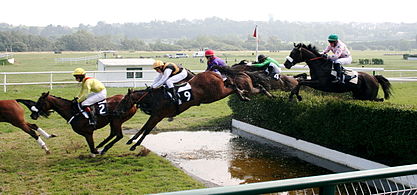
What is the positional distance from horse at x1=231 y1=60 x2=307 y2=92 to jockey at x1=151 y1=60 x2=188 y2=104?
151cm

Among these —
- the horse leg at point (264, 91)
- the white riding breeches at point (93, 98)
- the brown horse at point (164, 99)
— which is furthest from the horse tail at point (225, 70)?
the white riding breeches at point (93, 98)

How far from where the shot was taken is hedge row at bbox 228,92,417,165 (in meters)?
7.37

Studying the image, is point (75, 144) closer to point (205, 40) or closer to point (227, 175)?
point (227, 175)

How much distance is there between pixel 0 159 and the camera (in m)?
8.70

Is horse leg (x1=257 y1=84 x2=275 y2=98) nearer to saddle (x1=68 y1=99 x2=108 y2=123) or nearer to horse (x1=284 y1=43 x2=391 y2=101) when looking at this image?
horse (x1=284 y1=43 x2=391 y2=101)

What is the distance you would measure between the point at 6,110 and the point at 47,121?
4474 mm

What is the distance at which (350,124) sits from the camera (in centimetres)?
836

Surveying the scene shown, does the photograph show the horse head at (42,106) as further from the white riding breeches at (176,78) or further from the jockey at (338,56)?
the jockey at (338,56)

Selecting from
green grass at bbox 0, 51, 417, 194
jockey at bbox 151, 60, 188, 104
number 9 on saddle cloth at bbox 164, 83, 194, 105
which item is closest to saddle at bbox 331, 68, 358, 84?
number 9 on saddle cloth at bbox 164, 83, 194, 105

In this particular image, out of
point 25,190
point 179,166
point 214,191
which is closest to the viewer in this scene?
point 214,191

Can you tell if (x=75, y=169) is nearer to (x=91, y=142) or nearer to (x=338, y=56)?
(x=91, y=142)

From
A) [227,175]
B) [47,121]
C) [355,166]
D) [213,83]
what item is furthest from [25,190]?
[47,121]

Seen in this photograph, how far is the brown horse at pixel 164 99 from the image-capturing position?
861 centimetres

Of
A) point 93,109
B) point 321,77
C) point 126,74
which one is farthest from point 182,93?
point 126,74
